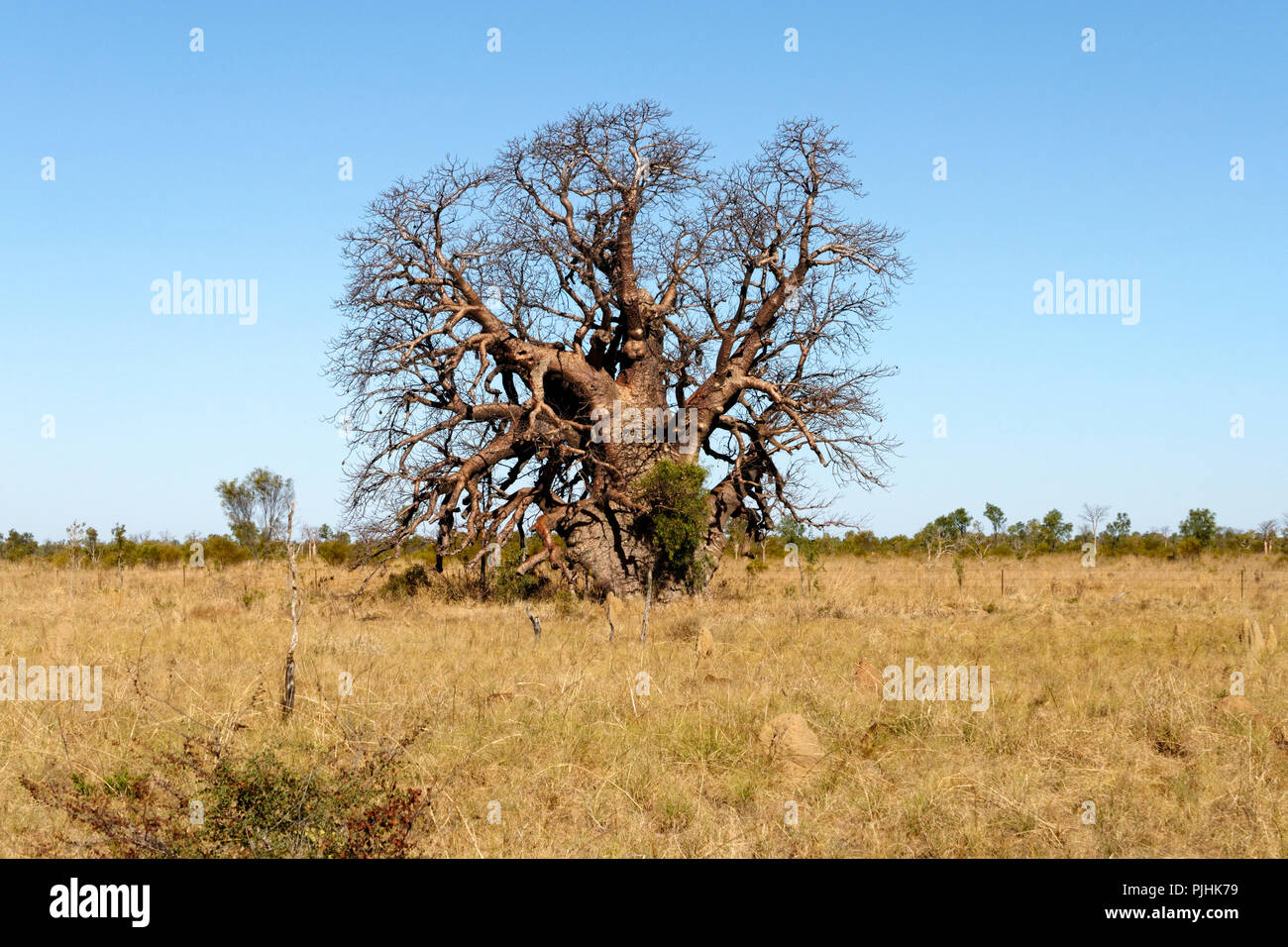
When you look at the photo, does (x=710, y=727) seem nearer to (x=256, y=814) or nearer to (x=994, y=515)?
(x=256, y=814)

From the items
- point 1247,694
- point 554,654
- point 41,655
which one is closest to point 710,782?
point 554,654

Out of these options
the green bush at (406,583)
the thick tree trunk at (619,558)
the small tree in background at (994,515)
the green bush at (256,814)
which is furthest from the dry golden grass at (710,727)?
the small tree in background at (994,515)

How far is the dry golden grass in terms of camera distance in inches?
222

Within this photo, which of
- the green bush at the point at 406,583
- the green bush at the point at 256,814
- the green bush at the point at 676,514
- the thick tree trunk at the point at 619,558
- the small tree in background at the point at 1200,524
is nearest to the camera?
the green bush at the point at 256,814

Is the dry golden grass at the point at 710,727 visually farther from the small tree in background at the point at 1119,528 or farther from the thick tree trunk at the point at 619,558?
the small tree in background at the point at 1119,528

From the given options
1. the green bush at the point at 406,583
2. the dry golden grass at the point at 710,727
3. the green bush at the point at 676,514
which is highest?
the green bush at the point at 676,514

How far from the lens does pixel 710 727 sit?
7492 millimetres

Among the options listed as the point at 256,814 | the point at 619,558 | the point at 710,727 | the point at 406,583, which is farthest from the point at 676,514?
the point at 256,814

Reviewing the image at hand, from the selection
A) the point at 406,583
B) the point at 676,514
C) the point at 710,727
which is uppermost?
the point at 676,514

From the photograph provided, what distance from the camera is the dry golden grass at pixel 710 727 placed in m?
5.63

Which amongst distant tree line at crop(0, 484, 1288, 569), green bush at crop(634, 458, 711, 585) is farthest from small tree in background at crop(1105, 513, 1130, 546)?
green bush at crop(634, 458, 711, 585)

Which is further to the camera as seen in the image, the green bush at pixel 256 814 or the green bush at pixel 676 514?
the green bush at pixel 676 514

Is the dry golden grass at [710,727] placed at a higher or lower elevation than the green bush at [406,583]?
lower
